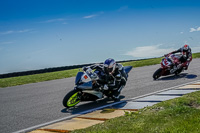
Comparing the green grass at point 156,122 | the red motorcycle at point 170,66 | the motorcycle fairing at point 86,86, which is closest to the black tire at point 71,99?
the motorcycle fairing at point 86,86

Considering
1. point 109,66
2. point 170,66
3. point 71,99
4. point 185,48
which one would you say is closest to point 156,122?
point 71,99

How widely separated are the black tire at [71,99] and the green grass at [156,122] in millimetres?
2130

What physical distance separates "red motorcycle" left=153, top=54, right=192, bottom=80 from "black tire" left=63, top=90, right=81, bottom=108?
6.17 m

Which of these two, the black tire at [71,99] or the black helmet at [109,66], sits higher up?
the black helmet at [109,66]

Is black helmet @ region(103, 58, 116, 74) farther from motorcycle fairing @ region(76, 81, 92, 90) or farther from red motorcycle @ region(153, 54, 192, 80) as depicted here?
red motorcycle @ region(153, 54, 192, 80)

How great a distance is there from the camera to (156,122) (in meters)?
5.41

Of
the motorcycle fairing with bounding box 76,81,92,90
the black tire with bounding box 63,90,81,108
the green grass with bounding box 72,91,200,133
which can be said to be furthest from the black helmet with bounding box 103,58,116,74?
the green grass with bounding box 72,91,200,133

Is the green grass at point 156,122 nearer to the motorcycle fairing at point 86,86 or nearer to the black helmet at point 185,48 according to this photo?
the motorcycle fairing at point 86,86

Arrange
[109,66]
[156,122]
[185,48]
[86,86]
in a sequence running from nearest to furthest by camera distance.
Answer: [156,122] < [86,86] < [109,66] < [185,48]

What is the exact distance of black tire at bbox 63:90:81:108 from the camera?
7961mm

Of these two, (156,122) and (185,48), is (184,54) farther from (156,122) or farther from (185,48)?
(156,122)

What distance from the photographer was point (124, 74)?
31.3 feet

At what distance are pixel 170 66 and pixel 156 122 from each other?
880 cm

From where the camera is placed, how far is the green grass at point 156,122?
4910 millimetres
